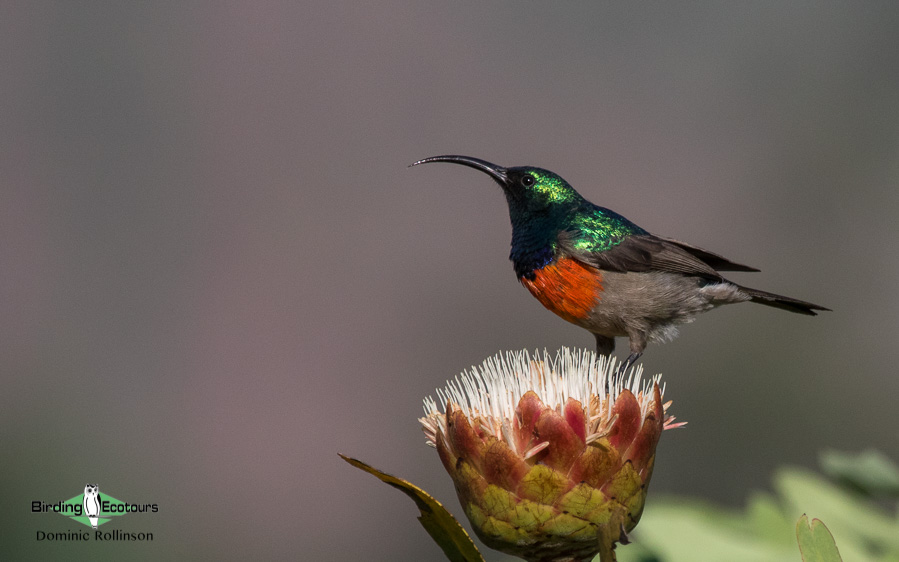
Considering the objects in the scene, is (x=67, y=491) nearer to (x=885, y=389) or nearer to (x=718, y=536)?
(x=718, y=536)

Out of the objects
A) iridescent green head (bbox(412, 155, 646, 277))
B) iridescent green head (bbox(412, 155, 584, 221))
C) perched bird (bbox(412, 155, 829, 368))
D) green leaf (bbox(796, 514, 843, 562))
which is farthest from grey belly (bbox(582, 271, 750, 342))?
green leaf (bbox(796, 514, 843, 562))

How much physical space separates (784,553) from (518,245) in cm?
112

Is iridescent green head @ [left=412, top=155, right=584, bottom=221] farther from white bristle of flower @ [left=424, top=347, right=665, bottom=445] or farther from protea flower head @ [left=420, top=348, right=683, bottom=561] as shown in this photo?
protea flower head @ [left=420, top=348, right=683, bottom=561]

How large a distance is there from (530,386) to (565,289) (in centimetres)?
89

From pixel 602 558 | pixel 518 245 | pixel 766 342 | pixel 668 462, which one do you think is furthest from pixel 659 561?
pixel 766 342

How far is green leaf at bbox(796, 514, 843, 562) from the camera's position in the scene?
121 centimetres

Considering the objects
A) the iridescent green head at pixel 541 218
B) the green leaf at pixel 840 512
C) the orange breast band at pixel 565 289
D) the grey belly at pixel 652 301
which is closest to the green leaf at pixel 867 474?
the green leaf at pixel 840 512

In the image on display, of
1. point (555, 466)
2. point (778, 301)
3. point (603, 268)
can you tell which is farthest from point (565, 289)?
point (555, 466)

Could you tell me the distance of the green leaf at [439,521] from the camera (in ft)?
4.01

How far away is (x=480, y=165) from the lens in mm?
2326

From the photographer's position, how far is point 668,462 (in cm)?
771

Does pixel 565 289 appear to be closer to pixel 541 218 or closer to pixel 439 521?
pixel 541 218

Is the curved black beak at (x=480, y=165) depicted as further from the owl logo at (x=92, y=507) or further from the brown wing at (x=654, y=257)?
the owl logo at (x=92, y=507)

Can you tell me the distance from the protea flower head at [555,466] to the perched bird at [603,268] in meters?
0.93
